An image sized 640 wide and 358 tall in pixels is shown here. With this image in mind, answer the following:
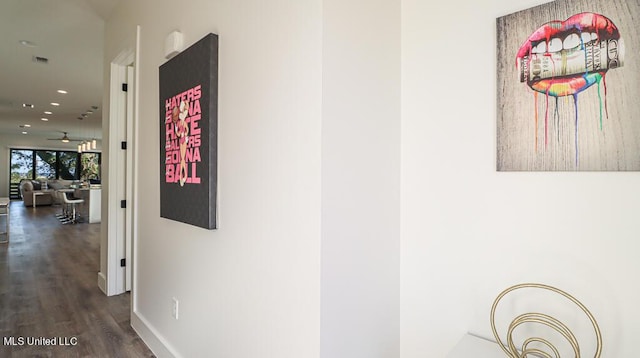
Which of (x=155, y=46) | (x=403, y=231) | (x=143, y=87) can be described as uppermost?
(x=155, y=46)

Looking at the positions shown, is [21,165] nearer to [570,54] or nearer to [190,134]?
[190,134]

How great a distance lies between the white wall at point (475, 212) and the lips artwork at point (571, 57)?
0.12 m

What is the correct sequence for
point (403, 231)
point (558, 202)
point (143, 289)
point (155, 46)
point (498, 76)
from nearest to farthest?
point (558, 202)
point (498, 76)
point (403, 231)
point (155, 46)
point (143, 289)

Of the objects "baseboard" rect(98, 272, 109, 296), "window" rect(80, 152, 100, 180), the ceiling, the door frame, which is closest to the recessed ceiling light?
the ceiling

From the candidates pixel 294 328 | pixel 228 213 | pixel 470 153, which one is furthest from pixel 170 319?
pixel 470 153

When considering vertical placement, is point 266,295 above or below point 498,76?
below

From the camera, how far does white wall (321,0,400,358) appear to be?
3.77 ft

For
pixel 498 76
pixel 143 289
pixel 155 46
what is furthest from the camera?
pixel 143 289

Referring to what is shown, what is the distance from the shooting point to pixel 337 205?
1173 mm

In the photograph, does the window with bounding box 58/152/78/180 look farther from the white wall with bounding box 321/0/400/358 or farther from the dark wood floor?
the white wall with bounding box 321/0/400/358

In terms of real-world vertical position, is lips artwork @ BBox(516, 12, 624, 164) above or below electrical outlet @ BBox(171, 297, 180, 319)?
above

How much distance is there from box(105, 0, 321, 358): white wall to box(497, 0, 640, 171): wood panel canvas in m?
0.69

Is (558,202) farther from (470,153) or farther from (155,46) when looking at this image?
(155,46)

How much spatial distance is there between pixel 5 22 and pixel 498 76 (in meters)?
4.68
